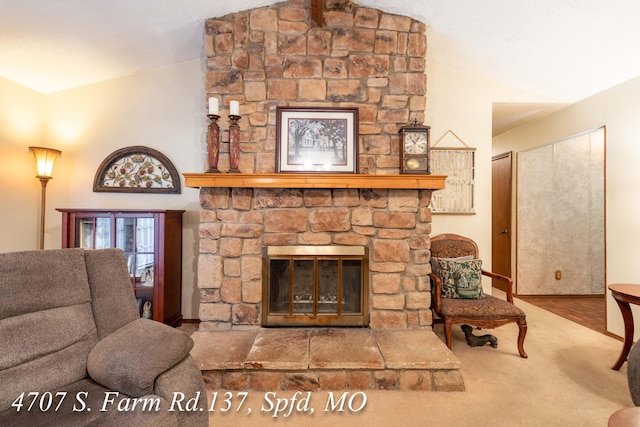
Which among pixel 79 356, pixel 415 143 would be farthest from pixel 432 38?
pixel 79 356

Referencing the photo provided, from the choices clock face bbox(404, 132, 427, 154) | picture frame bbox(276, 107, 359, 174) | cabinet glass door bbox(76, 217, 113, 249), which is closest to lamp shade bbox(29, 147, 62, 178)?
cabinet glass door bbox(76, 217, 113, 249)

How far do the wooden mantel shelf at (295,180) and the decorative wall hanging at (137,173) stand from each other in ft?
2.87

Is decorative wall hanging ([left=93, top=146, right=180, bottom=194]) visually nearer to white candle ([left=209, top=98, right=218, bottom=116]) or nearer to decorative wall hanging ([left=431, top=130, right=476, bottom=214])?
white candle ([left=209, top=98, right=218, bottom=116])

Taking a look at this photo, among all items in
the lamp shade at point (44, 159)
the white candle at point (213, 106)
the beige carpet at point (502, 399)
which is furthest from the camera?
the lamp shade at point (44, 159)

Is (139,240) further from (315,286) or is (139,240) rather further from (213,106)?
(315,286)

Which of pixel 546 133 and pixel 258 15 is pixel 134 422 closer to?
pixel 258 15

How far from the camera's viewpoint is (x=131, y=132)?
305cm

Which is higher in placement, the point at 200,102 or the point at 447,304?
the point at 200,102

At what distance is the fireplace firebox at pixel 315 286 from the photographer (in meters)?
2.46

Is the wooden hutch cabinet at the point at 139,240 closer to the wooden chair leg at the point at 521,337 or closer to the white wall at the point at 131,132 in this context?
the white wall at the point at 131,132

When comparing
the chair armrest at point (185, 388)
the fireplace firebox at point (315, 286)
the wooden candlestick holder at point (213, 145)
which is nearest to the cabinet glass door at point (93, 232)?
the wooden candlestick holder at point (213, 145)

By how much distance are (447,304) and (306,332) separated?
1162 millimetres

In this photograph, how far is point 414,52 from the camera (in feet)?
8.44

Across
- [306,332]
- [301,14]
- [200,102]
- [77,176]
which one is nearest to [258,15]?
[301,14]
